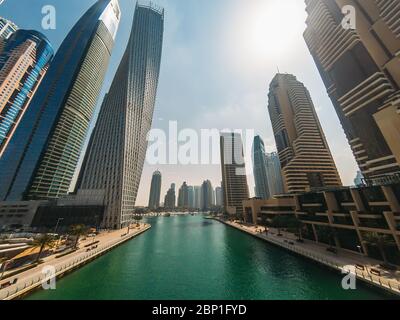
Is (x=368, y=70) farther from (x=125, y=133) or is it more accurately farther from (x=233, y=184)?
(x=233, y=184)

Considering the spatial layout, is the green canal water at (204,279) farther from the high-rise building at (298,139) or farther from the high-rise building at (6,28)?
the high-rise building at (6,28)

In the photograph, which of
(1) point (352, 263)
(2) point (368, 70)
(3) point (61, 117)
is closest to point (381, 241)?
(1) point (352, 263)

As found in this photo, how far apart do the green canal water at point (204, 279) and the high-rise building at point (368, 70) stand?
37762 mm

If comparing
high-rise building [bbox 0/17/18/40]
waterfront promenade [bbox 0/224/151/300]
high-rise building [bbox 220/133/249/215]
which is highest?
high-rise building [bbox 0/17/18/40]

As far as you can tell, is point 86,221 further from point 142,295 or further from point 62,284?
point 142,295

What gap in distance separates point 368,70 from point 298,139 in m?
45.7

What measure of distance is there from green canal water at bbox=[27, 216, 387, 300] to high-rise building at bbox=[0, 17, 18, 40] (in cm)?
20528

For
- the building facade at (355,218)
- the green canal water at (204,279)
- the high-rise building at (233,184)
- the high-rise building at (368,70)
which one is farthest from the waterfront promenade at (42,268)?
the high-rise building at (233,184)

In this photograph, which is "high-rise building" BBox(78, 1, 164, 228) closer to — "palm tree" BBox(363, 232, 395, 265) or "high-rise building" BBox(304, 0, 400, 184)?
"palm tree" BBox(363, 232, 395, 265)

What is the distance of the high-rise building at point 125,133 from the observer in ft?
319

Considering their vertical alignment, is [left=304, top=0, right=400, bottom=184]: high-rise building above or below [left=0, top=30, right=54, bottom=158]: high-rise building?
below

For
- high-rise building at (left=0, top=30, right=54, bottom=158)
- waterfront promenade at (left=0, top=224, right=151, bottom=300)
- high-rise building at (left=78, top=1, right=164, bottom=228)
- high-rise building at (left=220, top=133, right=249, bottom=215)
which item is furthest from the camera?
high-rise building at (left=220, top=133, right=249, bottom=215)

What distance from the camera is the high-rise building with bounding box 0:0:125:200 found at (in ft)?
362

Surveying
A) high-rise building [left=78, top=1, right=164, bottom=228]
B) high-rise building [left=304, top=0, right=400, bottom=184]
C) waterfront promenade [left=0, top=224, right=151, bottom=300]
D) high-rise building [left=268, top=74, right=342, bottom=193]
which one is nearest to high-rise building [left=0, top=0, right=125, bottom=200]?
high-rise building [left=78, top=1, right=164, bottom=228]
